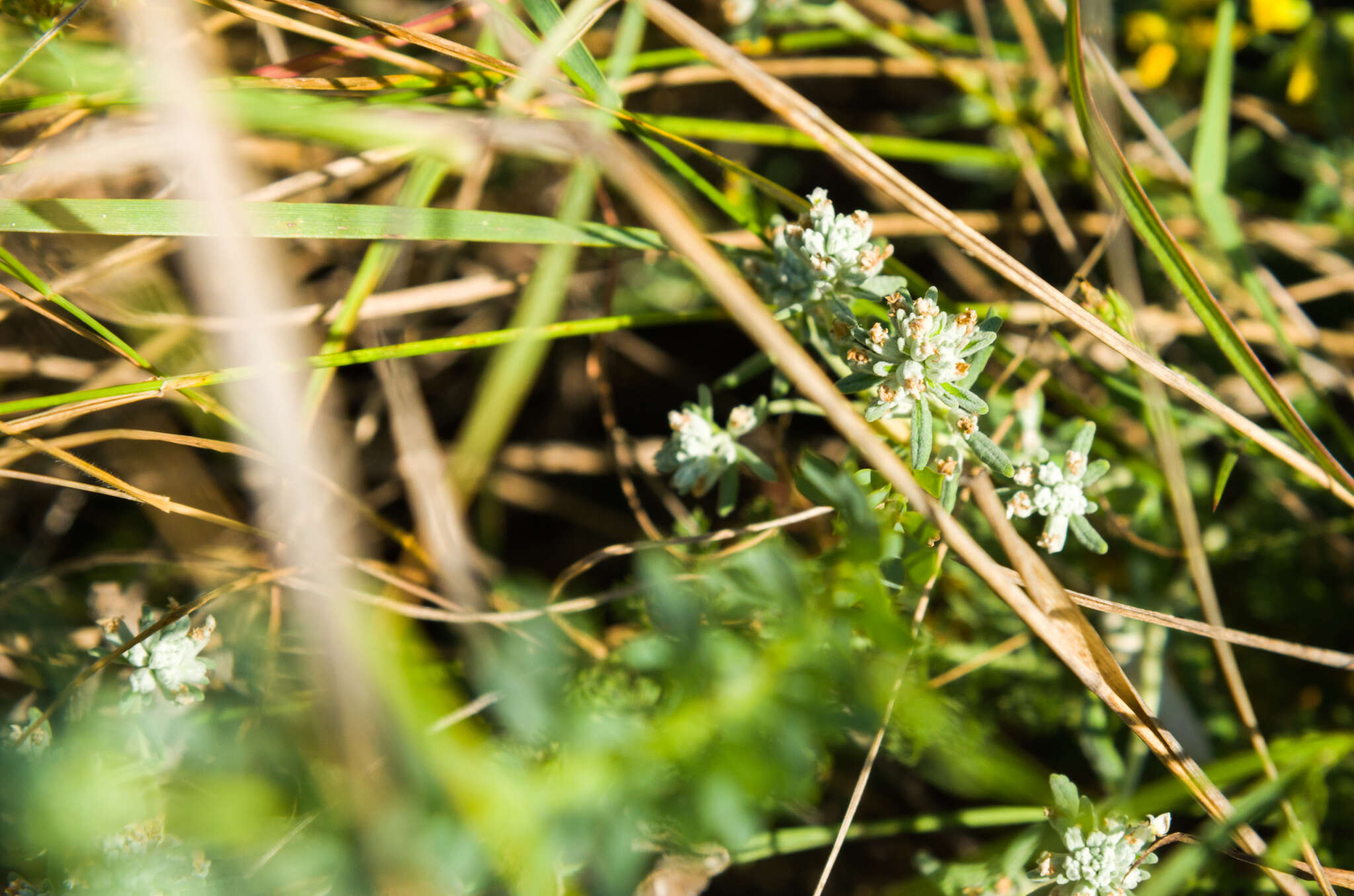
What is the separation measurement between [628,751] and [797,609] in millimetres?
400

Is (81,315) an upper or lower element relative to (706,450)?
upper

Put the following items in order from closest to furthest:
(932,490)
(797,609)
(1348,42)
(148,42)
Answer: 1. (148,42)
2. (797,609)
3. (932,490)
4. (1348,42)

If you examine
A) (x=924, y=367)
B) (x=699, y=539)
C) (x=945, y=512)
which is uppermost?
(x=924, y=367)

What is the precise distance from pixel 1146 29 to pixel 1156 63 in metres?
0.12

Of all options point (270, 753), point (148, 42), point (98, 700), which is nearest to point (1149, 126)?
point (148, 42)

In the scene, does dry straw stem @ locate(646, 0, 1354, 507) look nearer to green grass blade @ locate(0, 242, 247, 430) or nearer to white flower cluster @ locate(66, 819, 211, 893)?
green grass blade @ locate(0, 242, 247, 430)

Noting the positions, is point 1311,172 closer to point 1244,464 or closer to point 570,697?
point 1244,464

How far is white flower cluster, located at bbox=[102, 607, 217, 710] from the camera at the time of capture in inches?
66.0

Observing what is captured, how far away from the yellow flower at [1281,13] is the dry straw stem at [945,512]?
1949mm

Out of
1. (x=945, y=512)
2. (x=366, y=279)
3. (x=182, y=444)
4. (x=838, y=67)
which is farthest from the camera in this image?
(x=838, y=67)

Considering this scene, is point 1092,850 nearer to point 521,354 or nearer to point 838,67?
point 521,354

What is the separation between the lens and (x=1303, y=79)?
2480 mm

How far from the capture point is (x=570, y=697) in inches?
70.9

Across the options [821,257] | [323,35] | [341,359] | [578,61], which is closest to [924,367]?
[821,257]
